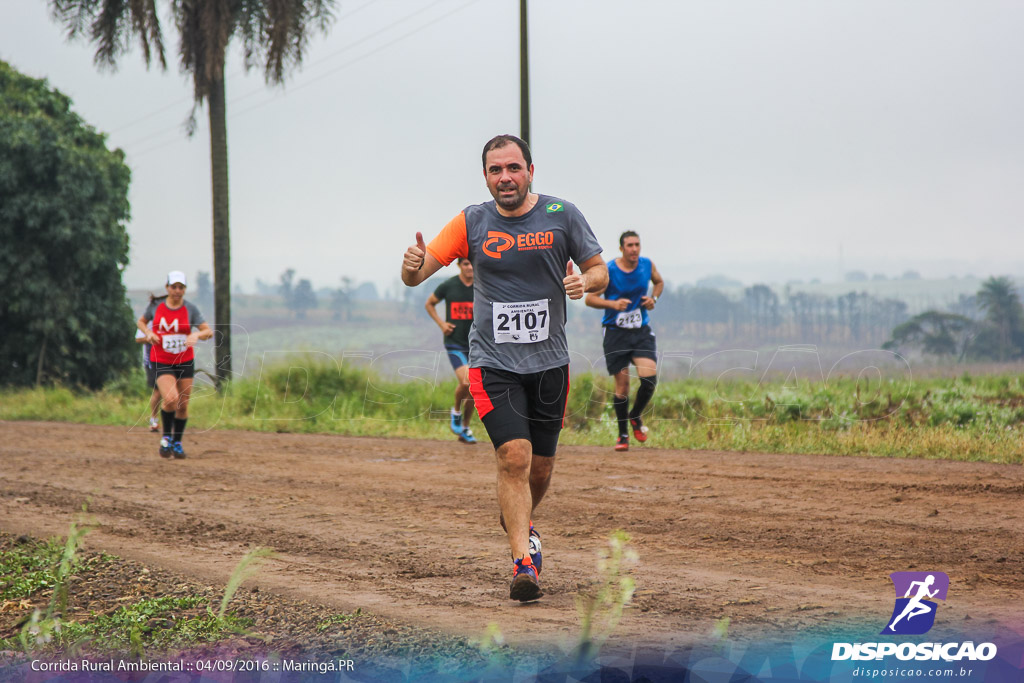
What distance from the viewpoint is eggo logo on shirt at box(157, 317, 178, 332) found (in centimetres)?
1208

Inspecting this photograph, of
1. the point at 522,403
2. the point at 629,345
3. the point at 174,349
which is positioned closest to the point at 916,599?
the point at 522,403

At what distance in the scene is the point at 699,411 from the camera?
15648mm

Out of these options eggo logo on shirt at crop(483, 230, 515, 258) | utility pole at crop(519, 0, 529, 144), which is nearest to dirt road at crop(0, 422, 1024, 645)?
eggo logo on shirt at crop(483, 230, 515, 258)

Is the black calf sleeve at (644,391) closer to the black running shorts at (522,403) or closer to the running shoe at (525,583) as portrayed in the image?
the black running shorts at (522,403)

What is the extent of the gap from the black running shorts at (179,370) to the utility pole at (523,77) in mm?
8056

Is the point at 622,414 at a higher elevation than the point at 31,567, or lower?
higher

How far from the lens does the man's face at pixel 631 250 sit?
36.8ft

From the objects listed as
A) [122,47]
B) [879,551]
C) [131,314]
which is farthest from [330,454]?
[131,314]

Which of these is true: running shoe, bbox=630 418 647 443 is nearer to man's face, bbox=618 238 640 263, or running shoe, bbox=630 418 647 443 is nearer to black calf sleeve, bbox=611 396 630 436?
black calf sleeve, bbox=611 396 630 436

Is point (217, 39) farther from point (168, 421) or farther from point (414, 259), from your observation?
point (414, 259)

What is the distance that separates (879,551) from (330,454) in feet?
26.0

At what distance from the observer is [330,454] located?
12.5 meters

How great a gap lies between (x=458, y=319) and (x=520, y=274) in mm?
7320

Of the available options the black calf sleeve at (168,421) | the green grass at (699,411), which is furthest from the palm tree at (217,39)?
the black calf sleeve at (168,421)
